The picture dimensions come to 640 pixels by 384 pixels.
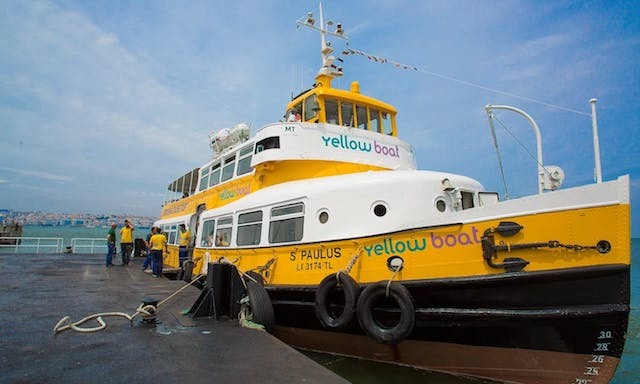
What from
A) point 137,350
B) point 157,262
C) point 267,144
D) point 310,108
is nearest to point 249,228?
point 267,144

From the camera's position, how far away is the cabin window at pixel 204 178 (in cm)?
1276

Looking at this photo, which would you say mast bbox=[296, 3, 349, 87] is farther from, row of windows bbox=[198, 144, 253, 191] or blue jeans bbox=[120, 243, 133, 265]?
blue jeans bbox=[120, 243, 133, 265]

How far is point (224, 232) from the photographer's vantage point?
912cm

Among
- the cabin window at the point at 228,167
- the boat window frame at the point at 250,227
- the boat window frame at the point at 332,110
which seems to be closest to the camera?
the boat window frame at the point at 250,227

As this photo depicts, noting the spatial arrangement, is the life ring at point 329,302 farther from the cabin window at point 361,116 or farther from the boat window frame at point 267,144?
the cabin window at point 361,116

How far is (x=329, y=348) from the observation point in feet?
21.3

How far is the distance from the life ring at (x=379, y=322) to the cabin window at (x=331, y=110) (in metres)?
5.31

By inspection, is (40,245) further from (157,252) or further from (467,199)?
(467,199)

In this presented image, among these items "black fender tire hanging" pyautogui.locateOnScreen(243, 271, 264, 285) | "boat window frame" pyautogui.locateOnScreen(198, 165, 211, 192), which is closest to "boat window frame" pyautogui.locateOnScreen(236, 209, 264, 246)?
"black fender tire hanging" pyautogui.locateOnScreen(243, 271, 264, 285)

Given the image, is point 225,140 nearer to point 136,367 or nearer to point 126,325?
point 126,325

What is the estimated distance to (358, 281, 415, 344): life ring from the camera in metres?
5.04

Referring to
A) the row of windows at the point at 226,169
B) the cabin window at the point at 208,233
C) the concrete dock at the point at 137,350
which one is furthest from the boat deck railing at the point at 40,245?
the concrete dock at the point at 137,350

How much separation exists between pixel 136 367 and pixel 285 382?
4.74 feet

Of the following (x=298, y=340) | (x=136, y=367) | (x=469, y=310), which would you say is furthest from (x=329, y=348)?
(x=136, y=367)
